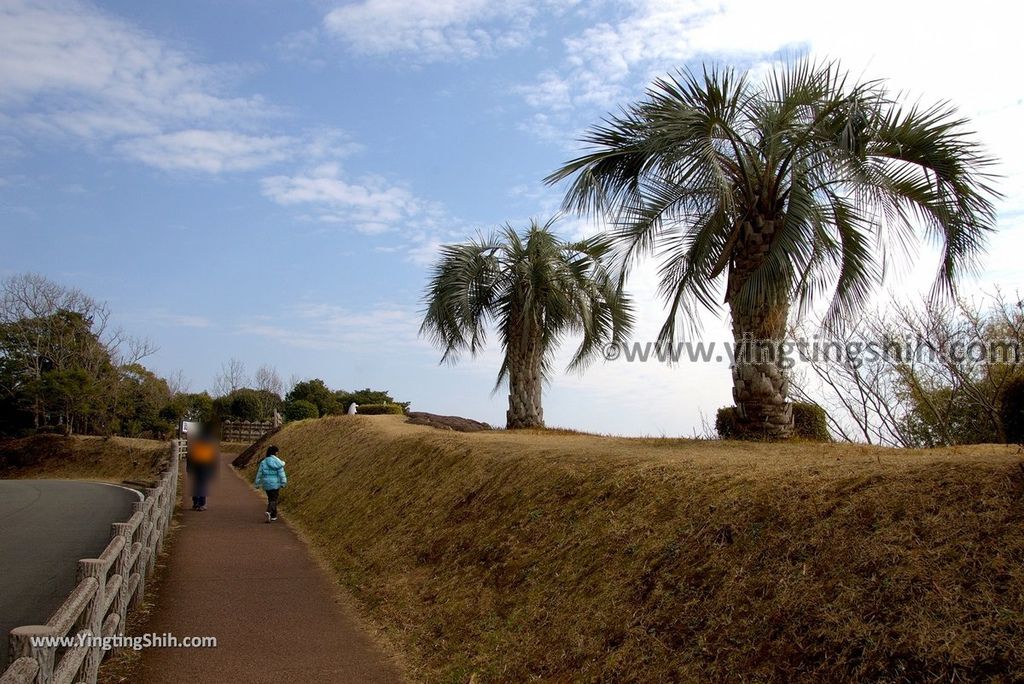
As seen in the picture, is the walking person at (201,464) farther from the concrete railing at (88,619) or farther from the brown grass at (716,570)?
the concrete railing at (88,619)

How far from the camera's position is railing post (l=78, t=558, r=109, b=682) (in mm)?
5750

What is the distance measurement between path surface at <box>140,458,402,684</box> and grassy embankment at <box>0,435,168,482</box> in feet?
84.7

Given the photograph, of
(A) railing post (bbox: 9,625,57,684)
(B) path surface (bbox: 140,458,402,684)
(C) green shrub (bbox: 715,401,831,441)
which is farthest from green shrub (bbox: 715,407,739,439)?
(A) railing post (bbox: 9,625,57,684)

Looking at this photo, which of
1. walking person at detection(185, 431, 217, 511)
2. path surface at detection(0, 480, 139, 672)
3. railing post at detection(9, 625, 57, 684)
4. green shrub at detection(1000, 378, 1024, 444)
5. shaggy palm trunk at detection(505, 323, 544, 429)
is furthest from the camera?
shaggy palm trunk at detection(505, 323, 544, 429)

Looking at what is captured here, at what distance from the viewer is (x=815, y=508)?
6.32 metres

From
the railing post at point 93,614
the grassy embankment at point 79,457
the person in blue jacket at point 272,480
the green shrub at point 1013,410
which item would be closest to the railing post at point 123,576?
the railing post at point 93,614

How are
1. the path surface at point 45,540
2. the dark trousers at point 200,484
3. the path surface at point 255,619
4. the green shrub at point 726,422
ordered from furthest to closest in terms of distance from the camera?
1. the dark trousers at point 200,484
2. the green shrub at point 726,422
3. the path surface at point 45,540
4. the path surface at point 255,619

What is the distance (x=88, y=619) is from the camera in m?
5.88

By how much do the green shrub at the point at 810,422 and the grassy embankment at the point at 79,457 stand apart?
3131 centimetres

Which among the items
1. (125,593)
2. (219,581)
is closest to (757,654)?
(125,593)

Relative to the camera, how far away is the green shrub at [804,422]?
14.2 m

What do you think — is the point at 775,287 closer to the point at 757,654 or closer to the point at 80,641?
the point at 757,654

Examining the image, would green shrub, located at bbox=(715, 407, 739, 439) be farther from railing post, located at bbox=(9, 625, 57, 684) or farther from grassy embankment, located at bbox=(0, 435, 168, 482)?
grassy embankment, located at bbox=(0, 435, 168, 482)

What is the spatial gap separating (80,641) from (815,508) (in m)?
5.79
